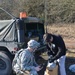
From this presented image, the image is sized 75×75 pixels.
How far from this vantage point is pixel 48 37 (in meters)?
8.06

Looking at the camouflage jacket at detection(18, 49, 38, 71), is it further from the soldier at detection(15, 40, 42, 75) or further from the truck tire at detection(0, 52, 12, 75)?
the truck tire at detection(0, 52, 12, 75)

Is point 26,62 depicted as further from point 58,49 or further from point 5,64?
point 5,64

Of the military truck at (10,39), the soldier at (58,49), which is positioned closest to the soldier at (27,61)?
the soldier at (58,49)

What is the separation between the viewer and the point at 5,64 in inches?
376

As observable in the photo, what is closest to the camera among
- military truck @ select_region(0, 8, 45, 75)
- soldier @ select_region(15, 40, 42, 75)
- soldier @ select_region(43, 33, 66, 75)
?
soldier @ select_region(15, 40, 42, 75)

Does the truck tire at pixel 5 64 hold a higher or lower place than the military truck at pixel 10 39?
lower

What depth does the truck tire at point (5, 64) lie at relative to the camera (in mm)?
9445

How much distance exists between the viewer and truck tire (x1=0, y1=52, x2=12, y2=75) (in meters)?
9.45

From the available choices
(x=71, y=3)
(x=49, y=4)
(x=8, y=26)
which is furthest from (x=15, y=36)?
(x=49, y=4)

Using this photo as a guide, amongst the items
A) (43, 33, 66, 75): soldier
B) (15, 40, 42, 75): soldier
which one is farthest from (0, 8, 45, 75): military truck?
(15, 40, 42, 75): soldier

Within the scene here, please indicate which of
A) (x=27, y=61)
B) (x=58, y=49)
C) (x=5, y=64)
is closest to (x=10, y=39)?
(x=5, y=64)

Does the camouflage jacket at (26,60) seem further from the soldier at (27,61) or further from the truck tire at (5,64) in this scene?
the truck tire at (5,64)

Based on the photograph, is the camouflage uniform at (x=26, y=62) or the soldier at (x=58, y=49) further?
the soldier at (x=58, y=49)

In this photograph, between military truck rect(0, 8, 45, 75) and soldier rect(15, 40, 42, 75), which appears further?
military truck rect(0, 8, 45, 75)
